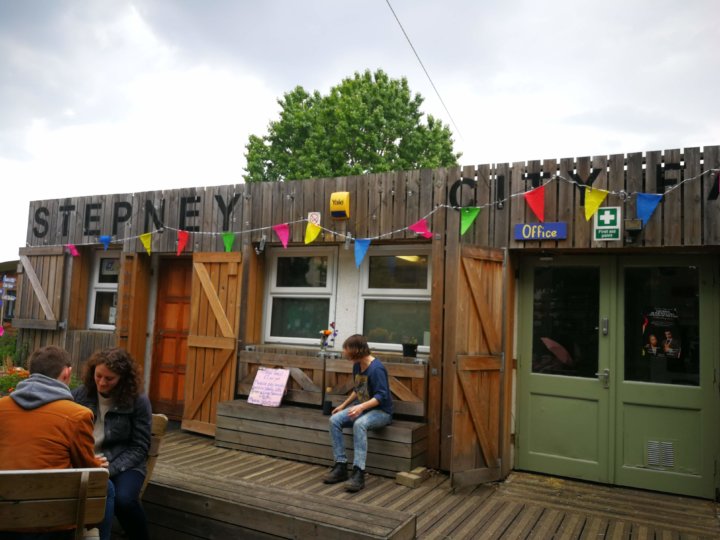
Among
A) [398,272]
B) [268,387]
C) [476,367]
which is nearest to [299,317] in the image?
[268,387]

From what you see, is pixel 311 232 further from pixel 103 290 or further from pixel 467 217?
pixel 103 290

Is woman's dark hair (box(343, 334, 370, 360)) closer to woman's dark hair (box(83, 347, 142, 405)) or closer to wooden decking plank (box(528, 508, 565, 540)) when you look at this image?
wooden decking plank (box(528, 508, 565, 540))

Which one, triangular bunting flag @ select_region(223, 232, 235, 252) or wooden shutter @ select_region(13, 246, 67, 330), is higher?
triangular bunting flag @ select_region(223, 232, 235, 252)

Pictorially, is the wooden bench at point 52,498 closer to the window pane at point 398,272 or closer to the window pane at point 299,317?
the window pane at point 398,272

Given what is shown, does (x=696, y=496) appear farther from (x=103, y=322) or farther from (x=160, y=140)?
(x=160, y=140)

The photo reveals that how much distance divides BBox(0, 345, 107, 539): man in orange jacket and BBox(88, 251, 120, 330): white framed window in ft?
19.8

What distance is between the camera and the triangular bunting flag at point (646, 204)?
467 cm

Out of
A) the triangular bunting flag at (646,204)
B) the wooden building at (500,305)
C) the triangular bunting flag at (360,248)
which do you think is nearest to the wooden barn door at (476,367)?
the wooden building at (500,305)

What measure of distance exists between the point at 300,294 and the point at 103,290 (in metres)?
3.59

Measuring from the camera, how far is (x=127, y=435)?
120 inches

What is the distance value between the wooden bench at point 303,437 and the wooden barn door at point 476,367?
44cm

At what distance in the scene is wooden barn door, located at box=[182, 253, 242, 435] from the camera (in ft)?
21.2

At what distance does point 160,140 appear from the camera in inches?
508

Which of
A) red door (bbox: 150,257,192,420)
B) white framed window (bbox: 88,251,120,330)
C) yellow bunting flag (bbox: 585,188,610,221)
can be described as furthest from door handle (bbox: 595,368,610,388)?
white framed window (bbox: 88,251,120,330)
